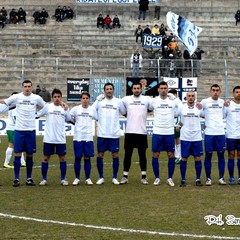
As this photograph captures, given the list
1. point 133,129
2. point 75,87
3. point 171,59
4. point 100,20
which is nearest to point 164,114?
point 133,129

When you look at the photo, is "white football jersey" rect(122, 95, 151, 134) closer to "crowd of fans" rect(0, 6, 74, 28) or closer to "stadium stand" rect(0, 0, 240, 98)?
"stadium stand" rect(0, 0, 240, 98)

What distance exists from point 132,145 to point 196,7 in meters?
35.0

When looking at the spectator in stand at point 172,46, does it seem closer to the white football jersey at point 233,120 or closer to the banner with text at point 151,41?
the banner with text at point 151,41

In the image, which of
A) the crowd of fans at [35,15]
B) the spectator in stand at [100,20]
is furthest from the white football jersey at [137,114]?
the crowd of fans at [35,15]

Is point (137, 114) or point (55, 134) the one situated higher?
point (137, 114)

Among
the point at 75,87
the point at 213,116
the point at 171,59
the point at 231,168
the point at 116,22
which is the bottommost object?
the point at 231,168

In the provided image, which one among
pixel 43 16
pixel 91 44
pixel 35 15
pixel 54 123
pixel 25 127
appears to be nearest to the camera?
pixel 25 127

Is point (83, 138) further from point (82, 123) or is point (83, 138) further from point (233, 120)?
point (233, 120)

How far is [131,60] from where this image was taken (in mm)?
39156

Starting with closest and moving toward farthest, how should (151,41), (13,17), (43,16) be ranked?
(151,41)
(13,17)
(43,16)

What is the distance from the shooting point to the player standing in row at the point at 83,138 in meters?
16.0

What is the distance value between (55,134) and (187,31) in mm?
19234

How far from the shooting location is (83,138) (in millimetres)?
16031

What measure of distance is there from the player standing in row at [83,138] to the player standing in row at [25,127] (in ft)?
2.83
